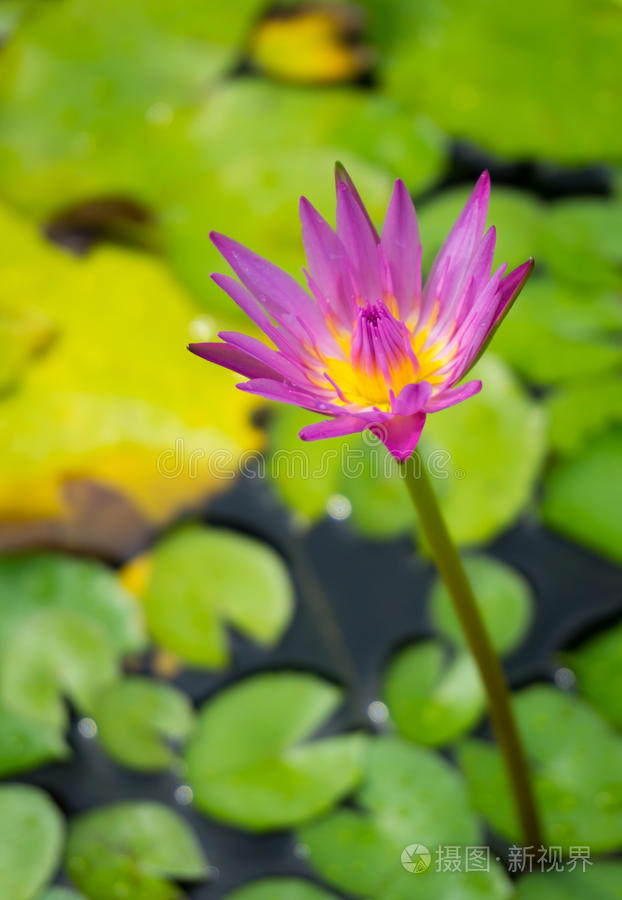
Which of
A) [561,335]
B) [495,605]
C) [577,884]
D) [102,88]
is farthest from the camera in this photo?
[102,88]

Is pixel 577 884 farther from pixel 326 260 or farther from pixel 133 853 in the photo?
pixel 326 260

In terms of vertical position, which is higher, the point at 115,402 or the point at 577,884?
the point at 115,402

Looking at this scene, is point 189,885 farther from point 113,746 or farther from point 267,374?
point 267,374

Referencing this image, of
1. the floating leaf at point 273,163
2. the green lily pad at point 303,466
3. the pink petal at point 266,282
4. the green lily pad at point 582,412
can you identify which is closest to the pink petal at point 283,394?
the pink petal at point 266,282

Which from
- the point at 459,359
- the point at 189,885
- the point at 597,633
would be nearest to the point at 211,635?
the point at 189,885

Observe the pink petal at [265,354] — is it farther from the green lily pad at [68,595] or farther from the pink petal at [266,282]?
the green lily pad at [68,595]

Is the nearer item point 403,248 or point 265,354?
point 265,354

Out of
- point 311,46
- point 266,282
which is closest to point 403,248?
point 266,282
